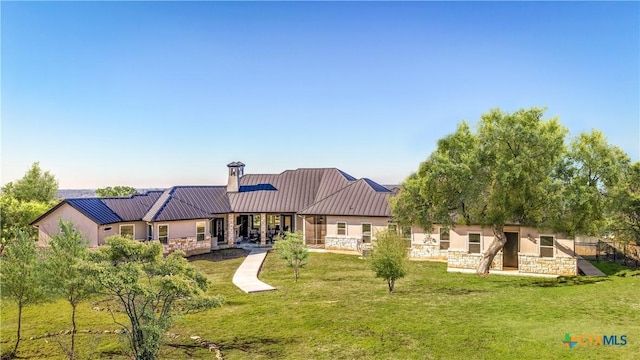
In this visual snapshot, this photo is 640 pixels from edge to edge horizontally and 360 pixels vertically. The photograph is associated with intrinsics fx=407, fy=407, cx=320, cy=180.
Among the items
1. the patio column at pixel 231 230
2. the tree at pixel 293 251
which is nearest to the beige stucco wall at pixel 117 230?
the patio column at pixel 231 230

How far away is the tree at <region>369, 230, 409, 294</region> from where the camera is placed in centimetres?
1855

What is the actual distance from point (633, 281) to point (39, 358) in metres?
25.5

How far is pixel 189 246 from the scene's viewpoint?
99.5 ft

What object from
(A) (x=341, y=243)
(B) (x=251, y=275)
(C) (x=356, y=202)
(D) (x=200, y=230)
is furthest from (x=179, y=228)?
(C) (x=356, y=202)

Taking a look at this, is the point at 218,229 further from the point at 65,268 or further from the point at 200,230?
the point at 65,268

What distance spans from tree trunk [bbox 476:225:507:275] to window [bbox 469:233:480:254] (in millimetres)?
1225

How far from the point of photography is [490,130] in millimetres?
22609

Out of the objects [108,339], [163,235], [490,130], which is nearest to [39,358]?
[108,339]

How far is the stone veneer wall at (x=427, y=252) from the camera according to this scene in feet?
91.5

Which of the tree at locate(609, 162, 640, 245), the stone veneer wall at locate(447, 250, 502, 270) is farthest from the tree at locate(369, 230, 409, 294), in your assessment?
the tree at locate(609, 162, 640, 245)

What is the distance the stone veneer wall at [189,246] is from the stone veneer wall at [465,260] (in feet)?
58.7

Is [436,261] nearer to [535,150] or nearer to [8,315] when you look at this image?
[535,150]

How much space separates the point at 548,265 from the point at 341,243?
1408cm

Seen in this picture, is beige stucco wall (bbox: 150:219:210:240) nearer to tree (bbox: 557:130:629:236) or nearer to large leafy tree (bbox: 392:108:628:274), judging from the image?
large leafy tree (bbox: 392:108:628:274)
